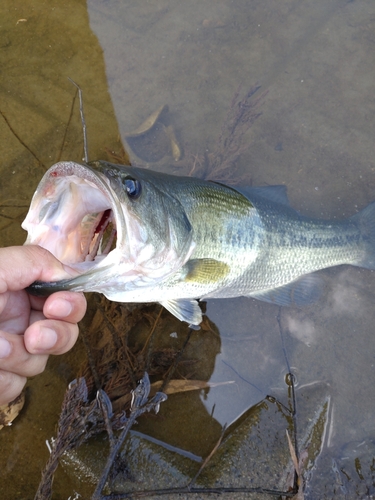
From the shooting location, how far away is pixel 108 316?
11.4 feet

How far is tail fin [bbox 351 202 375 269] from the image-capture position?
3455mm

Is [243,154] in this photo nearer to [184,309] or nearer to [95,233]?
[184,309]

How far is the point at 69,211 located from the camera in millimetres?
2174

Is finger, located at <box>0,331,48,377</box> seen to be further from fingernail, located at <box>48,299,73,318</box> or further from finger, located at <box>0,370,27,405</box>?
fingernail, located at <box>48,299,73,318</box>

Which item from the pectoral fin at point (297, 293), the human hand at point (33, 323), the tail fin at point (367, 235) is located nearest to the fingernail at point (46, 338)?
the human hand at point (33, 323)

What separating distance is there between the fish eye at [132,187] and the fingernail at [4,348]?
39.8 inches

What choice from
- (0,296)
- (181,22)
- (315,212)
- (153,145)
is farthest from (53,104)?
(315,212)

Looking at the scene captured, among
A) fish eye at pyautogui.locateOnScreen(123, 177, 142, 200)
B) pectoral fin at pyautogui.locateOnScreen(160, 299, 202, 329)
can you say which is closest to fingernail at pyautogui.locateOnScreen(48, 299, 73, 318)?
fish eye at pyautogui.locateOnScreen(123, 177, 142, 200)

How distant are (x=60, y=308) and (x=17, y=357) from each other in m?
0.35

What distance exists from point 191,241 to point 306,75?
2770 millimetres

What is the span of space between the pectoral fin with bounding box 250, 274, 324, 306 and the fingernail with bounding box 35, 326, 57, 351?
1.93 m

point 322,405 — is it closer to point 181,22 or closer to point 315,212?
point 315,212

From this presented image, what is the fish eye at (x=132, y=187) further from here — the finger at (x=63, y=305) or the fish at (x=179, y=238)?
the finger at (x=63, y=305)

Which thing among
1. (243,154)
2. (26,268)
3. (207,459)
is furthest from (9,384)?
(243,154)
